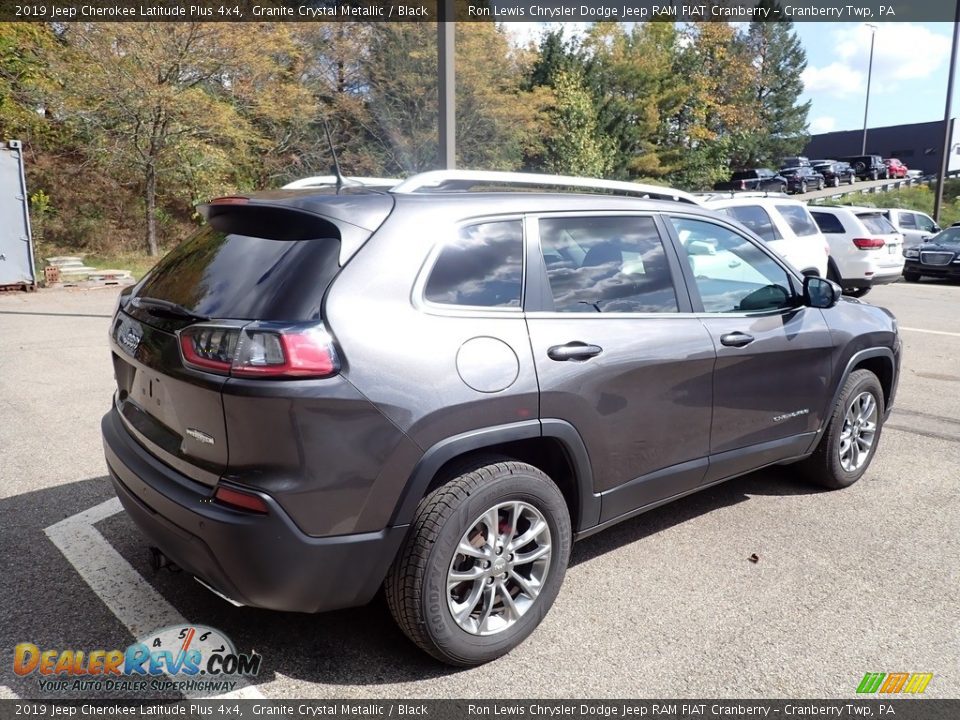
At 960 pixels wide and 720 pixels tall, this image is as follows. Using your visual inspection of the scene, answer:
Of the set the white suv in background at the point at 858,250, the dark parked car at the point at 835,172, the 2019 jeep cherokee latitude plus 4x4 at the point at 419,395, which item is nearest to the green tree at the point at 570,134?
the white suv in background at the point at 858,250

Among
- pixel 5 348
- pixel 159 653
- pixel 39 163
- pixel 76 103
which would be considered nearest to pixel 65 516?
pixel 159 653

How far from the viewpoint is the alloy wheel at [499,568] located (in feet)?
8.99

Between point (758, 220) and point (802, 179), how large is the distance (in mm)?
Answer: 35329

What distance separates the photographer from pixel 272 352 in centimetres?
237

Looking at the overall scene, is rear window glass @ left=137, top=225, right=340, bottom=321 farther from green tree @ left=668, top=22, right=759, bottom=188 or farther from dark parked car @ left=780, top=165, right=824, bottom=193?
dark parked car @ left=780, top=165, right=824, bottom=193

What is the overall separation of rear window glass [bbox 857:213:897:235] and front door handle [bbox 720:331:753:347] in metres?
12.5

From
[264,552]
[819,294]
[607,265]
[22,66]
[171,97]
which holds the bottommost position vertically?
[264,552]

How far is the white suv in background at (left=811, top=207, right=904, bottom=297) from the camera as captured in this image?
45.1 ft

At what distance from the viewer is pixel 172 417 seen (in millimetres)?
2656

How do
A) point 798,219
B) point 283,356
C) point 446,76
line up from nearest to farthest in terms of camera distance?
point 283,356
point 446,76
point 798,219

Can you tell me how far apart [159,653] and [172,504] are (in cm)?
67

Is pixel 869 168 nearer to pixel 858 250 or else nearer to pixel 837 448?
pixel 858 250

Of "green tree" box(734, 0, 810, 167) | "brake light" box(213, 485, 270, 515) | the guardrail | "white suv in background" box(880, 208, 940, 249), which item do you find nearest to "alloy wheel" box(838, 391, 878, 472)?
"brake light" box(213, 485, 270, 515)

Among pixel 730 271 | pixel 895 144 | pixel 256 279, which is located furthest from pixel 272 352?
pixel 895 144
